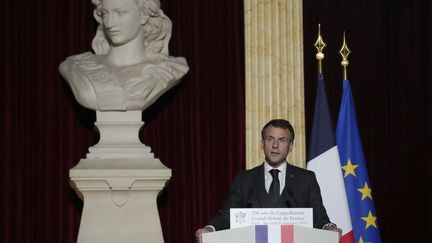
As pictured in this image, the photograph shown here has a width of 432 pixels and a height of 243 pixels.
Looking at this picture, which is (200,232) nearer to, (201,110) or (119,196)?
(119,196)

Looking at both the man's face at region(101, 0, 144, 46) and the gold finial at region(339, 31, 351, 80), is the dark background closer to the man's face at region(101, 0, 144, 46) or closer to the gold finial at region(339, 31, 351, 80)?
the gold finial at region(339, 31, 351, 80)

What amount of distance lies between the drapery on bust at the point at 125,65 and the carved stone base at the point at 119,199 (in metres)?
0.46

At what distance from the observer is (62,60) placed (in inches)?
259

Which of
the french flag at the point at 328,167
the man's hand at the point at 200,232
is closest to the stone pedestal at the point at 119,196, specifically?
the french flag at the point at 328,167

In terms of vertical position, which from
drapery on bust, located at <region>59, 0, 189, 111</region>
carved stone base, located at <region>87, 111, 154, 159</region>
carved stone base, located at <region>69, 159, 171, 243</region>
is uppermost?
drapery on bust, located at <region>59, 0, 189, 111</region>

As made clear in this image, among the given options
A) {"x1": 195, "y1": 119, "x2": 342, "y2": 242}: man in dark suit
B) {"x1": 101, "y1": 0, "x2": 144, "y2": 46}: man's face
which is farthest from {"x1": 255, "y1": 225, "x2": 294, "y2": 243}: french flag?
{"x1": 101, "y1": 0, "x2": 144, "y2": 46}: man's face

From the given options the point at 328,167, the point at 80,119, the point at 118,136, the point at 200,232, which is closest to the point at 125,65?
the point at 118,136

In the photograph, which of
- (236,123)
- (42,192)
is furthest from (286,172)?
(42,192)

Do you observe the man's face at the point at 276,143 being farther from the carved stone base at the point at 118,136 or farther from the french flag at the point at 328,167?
the carved stone base at the point at 118,136

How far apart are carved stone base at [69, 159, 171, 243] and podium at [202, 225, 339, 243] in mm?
2228

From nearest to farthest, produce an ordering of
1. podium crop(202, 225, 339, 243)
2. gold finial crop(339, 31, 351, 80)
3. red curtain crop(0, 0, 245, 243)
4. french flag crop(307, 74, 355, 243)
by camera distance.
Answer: podium crop(202, 225, 339, 243), french flag crop(307, 74, 355, 243), gold finial crop(339, 31, 351, 80), red curtain crop(0, 0, 245, 243)

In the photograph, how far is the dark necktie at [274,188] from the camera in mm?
4000

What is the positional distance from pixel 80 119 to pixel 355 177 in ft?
7.55

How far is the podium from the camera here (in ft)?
11.1
